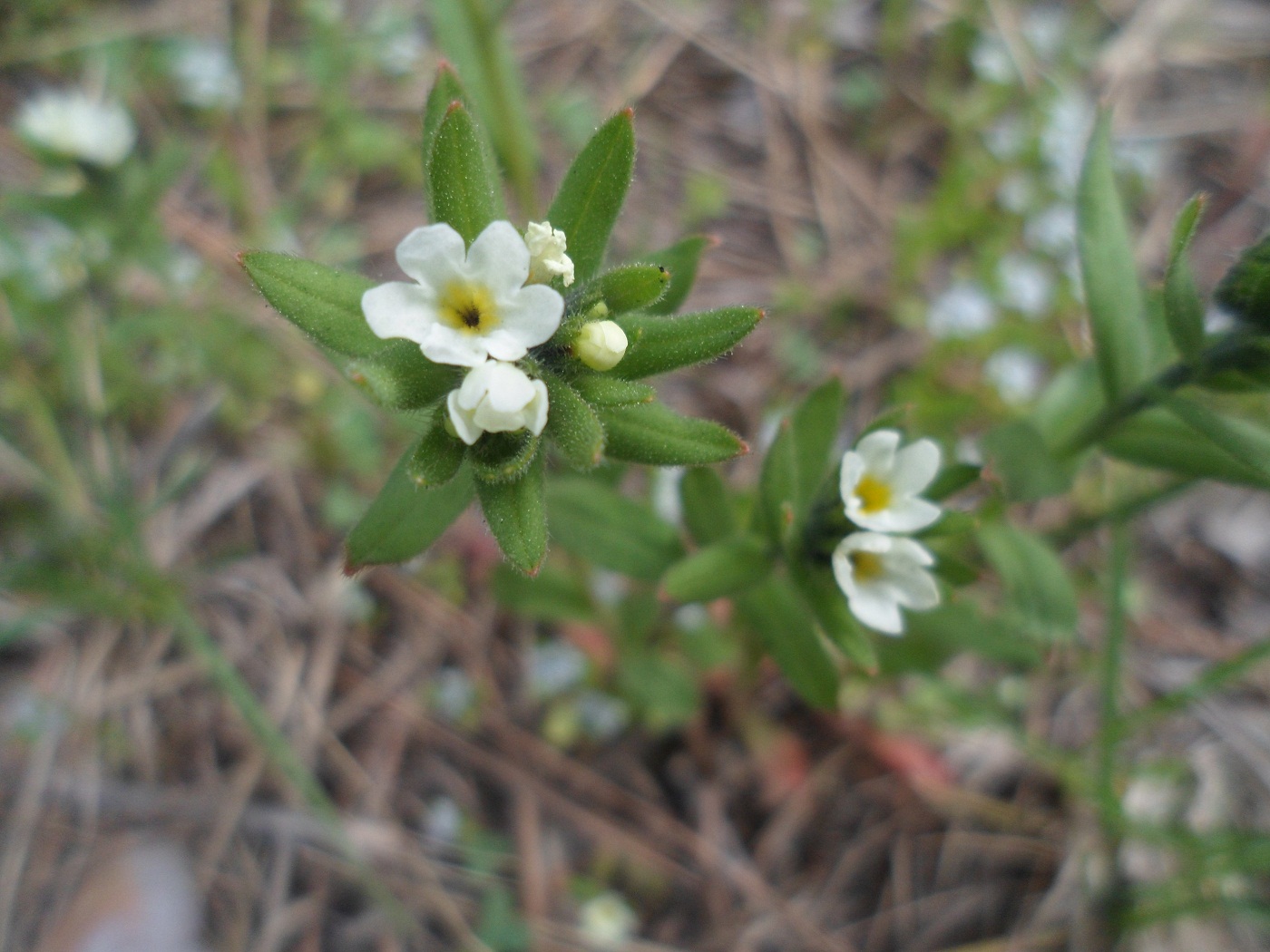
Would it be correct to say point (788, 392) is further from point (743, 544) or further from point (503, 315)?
point (503, 315)

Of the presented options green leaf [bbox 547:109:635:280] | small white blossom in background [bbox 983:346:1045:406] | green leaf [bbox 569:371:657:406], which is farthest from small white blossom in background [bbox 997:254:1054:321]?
green leaf [bbox 569:371:657:406]

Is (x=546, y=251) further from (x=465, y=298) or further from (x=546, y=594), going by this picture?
(x=546, y=594)

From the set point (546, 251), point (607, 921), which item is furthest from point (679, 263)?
point (607, 921)

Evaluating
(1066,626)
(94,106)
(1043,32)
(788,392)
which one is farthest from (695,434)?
(1043,32)

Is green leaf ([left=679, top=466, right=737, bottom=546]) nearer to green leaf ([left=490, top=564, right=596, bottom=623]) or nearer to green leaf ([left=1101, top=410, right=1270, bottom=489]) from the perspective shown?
green leaf ([left=490, top=564, right=596, bottom=623])

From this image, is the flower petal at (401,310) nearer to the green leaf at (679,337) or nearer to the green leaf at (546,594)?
the green leaf at (679,337)

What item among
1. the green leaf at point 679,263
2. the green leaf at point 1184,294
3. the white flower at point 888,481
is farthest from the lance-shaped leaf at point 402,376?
the green leaf at point 1184,294
